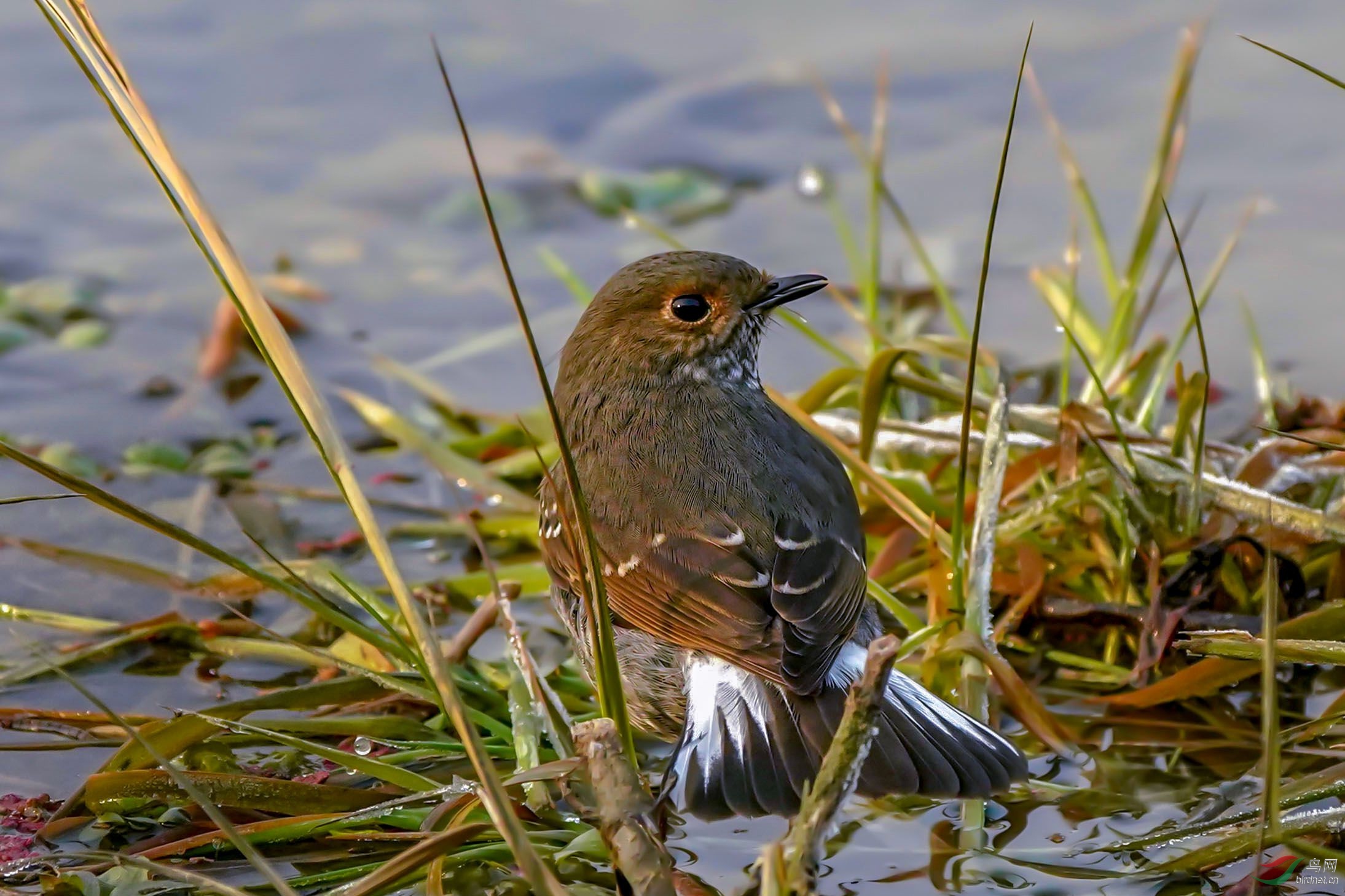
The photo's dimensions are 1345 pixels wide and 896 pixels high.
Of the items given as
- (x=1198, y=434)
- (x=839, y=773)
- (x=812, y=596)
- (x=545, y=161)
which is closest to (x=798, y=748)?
(x=812, y=596)

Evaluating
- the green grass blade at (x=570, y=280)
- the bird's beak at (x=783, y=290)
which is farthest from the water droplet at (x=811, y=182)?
the bird's beak at (x=783, y=290)

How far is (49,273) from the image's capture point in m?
7.46

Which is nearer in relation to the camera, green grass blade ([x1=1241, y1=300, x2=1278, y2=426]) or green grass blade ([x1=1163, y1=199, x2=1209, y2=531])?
green grass blade ([x1=1163, y1=199, x2=1209, y2=531])

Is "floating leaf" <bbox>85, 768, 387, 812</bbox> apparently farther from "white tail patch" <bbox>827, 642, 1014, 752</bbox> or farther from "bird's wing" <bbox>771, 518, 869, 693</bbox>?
"white tail patch" <bbox>827, 642, 1014, 752</bbox>

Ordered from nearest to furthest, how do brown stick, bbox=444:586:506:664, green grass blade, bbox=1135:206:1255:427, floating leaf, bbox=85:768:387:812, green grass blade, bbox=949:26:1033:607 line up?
green grass blade, bbox=949:26:1033:607 < floating leaf, bbox=85:768:387:812 < brown stick, bbox=444:586:506:664 < green grass blade, bbox=1135:206:1255:427

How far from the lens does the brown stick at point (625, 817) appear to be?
→ 269 cm

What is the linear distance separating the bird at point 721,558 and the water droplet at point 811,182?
3.26 metres

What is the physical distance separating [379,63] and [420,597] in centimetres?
508

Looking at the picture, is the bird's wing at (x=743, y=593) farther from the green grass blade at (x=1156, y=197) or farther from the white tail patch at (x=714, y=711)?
the green grass blade at (x=1156, y=197)

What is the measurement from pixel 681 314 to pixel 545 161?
396cm

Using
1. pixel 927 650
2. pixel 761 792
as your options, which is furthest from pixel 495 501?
pixel 761 792

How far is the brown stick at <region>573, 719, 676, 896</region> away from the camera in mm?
2689

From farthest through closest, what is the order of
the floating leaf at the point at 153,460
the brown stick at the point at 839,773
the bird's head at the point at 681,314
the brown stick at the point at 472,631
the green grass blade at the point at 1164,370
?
the floating leaf at the point at 153,460 < the green grass blade at the point at 1164,370 < the bird's head at the point at 681,314 < the brown stick at the point at 472,631 < the brown stick at the point at 839,773

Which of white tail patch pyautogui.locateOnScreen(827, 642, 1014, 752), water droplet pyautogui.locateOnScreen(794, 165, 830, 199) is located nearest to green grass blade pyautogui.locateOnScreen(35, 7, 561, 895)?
white tail patch pyautogui.locateOnScreen(827, 642, 1014, 752)
